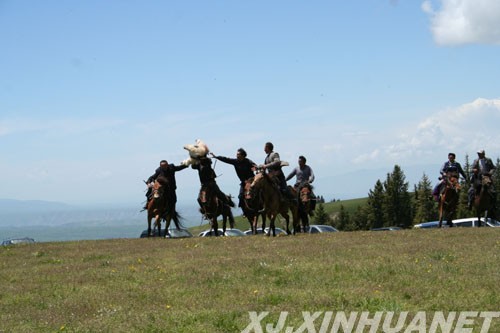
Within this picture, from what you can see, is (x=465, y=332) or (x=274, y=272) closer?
(x=465, y=332)

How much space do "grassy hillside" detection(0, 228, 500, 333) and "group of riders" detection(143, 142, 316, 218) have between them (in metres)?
5.28

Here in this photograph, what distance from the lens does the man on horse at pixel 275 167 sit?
26453mm

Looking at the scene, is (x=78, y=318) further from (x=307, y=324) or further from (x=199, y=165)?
(x=199, y=165)

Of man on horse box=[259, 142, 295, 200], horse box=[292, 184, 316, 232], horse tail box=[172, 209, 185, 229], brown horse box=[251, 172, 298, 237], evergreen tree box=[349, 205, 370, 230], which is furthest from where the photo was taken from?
evergreen tree box=[349, 205, 370, 230]

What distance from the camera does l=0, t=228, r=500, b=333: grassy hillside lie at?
456 inches

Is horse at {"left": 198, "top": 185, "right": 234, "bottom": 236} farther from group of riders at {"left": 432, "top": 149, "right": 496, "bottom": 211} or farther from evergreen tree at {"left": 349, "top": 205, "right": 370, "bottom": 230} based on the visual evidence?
evergreen tree at {"left": 349, "top": 205, "right": 370, "bottom": 230}

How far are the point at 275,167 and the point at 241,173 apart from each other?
2540mm

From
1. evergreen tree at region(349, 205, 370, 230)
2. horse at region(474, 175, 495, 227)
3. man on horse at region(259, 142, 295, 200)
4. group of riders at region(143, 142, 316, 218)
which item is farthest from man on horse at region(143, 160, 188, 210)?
evergreen tree at region(349, 205, 370, 230)

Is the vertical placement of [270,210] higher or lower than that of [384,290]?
higher

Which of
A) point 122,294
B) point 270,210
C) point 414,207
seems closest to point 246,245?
point 270,210

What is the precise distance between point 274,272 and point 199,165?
1371 cm

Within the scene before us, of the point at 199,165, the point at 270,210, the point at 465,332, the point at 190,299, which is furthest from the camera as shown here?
→ the point at 199,165

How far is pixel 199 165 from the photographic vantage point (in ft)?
94.1

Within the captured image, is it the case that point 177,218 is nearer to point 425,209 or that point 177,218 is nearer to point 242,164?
point 242,164
